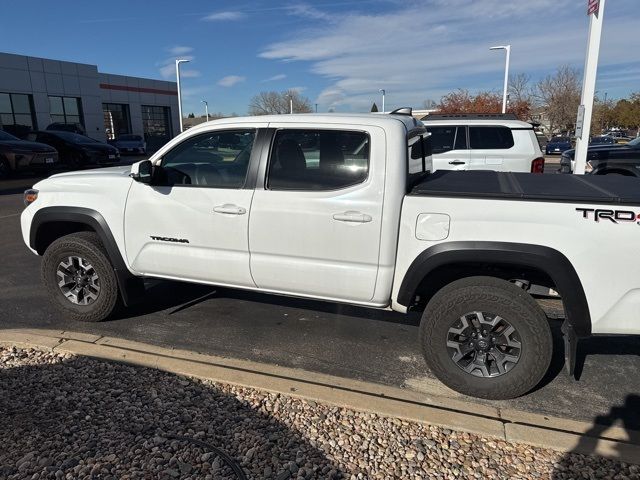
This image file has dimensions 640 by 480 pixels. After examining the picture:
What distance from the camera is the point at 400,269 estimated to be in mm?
3273

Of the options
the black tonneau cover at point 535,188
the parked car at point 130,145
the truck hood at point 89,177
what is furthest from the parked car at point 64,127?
the black tonneau cover at point 535,188

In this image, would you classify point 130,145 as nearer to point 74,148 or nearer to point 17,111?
point 74,148

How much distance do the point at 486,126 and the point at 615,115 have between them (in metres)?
63.8

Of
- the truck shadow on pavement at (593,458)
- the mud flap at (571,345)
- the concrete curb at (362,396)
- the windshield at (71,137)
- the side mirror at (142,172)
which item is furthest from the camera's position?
the windshield at (71,137)

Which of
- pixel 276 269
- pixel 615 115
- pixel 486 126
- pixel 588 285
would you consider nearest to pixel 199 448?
pixel 276 269

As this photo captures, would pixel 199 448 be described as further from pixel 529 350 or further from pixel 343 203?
pixel 529 350

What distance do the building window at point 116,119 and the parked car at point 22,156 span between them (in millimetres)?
26558

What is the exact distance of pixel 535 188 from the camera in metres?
3.24

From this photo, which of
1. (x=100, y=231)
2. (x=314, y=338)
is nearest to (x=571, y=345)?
(x=314, y=338)

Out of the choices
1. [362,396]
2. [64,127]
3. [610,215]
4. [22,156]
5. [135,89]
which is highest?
[135,89]

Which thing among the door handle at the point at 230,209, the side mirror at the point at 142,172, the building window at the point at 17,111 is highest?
the building window at the point at 17,111

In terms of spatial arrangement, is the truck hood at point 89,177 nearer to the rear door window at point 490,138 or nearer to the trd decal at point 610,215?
the trd decal at point 610,215

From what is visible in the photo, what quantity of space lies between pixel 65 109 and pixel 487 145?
32988mm

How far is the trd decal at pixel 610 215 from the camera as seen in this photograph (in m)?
2.71
